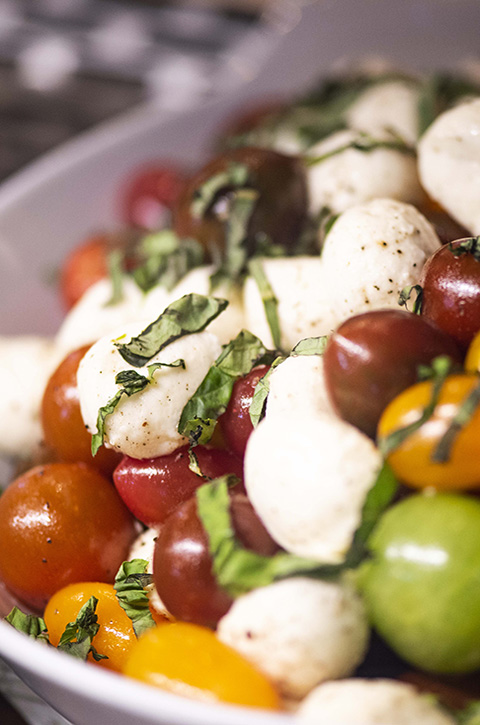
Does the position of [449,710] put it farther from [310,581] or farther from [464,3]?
[464,3]

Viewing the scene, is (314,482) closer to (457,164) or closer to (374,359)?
(374,359)

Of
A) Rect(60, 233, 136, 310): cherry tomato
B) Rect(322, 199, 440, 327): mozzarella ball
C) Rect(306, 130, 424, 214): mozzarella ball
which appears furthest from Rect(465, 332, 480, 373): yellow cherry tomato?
Rect(60, 233, 136, 310): cherry tomato

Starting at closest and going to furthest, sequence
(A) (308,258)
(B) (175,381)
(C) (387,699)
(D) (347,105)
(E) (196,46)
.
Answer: (C) (387,699) → (B) (175,381) → (A) (308,258) → (D) (347,105) → (E) (196,46)

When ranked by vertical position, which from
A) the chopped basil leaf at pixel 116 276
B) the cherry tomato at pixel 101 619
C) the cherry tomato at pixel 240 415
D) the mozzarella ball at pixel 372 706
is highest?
the chopped basil leaf at pixel 116 276

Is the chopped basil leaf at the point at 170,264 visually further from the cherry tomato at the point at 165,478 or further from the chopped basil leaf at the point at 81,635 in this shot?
the chopped basil leaf at the point at 81,635

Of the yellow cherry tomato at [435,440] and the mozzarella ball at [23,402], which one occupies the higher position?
the yellow cherry tomato at [435,440]

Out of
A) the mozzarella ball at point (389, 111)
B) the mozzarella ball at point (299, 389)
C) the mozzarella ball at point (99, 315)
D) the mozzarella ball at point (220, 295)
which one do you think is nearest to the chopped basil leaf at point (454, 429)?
the mozzarella ball at point (299, 389)

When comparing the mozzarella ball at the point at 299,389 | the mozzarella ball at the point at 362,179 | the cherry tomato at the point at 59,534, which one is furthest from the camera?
the mozzarella ball at the point at 362,179

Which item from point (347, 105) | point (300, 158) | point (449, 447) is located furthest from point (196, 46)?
point (449, 447)
